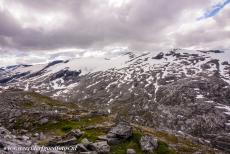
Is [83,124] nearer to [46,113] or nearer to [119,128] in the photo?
[46,113]

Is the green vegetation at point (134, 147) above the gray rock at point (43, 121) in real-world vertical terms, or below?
below

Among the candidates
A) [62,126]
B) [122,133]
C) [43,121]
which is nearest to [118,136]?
[122,133]

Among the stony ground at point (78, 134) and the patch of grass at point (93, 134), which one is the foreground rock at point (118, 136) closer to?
the stony ground at point (78, 134)

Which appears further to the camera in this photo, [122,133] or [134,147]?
[122,133]

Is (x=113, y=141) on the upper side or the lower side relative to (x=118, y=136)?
lower

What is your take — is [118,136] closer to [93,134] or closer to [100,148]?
[93,134]

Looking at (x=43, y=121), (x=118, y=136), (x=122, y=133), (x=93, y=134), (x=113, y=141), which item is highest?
(x=122, y=133)

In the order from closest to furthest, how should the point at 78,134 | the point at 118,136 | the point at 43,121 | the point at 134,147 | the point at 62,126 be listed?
the point at 134,147
the point at 118,136
the point at 78,134
the point at 62,126
the point at 43,121

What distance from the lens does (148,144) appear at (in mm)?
50531

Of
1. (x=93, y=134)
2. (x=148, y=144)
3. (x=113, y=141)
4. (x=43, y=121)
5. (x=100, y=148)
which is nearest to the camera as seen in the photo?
(x=100, y=148)

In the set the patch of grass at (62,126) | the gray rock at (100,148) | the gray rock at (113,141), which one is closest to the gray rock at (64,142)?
Result: the gray rock at (113,141)

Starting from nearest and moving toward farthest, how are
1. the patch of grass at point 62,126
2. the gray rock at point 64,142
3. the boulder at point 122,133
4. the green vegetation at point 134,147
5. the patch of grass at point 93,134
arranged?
the green vegetation at point 134,147 < the gray rock at point 64,142 < the boulder at point 122,133 < the patch of grass at point 93,134 < the patch of grass at point 62,126

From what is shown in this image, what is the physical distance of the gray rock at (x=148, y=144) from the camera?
49.6 metres

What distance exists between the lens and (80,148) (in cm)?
4597
